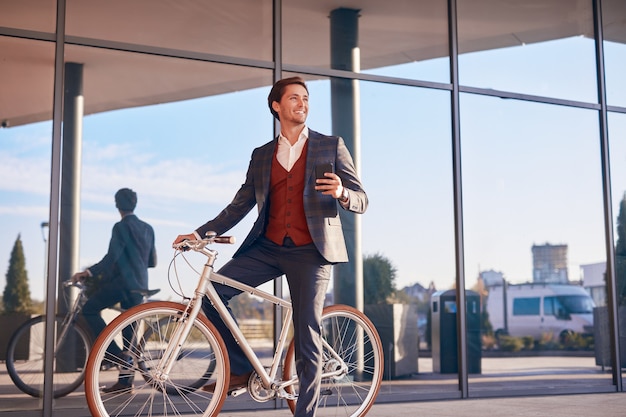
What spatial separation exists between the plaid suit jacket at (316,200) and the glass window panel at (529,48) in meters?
2.90

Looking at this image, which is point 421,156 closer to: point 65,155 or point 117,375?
point 65,155

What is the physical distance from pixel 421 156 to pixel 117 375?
10.9 ft

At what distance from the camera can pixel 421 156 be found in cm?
670

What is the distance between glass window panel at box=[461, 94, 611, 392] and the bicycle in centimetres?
298

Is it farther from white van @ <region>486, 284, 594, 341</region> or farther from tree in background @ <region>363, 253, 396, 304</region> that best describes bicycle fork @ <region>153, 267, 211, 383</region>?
white van @ <region>486, 284, 594, 341</region>

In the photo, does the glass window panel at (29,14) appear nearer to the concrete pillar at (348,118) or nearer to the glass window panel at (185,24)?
the glass window panel at (185,24)

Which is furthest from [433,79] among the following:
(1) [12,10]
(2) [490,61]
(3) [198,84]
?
(1) [12,10]

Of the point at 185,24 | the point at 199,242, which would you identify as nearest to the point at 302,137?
the point at 199,242

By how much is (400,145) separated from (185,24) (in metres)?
1.88

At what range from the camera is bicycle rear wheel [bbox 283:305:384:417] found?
180 inches

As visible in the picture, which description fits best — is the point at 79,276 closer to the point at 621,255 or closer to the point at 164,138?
the point at 164,138

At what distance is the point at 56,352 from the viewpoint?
5297 mm

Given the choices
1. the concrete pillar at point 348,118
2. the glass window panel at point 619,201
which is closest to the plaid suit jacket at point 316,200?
the concrete pillar at point 348,118

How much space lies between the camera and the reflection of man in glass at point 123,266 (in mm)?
5484
